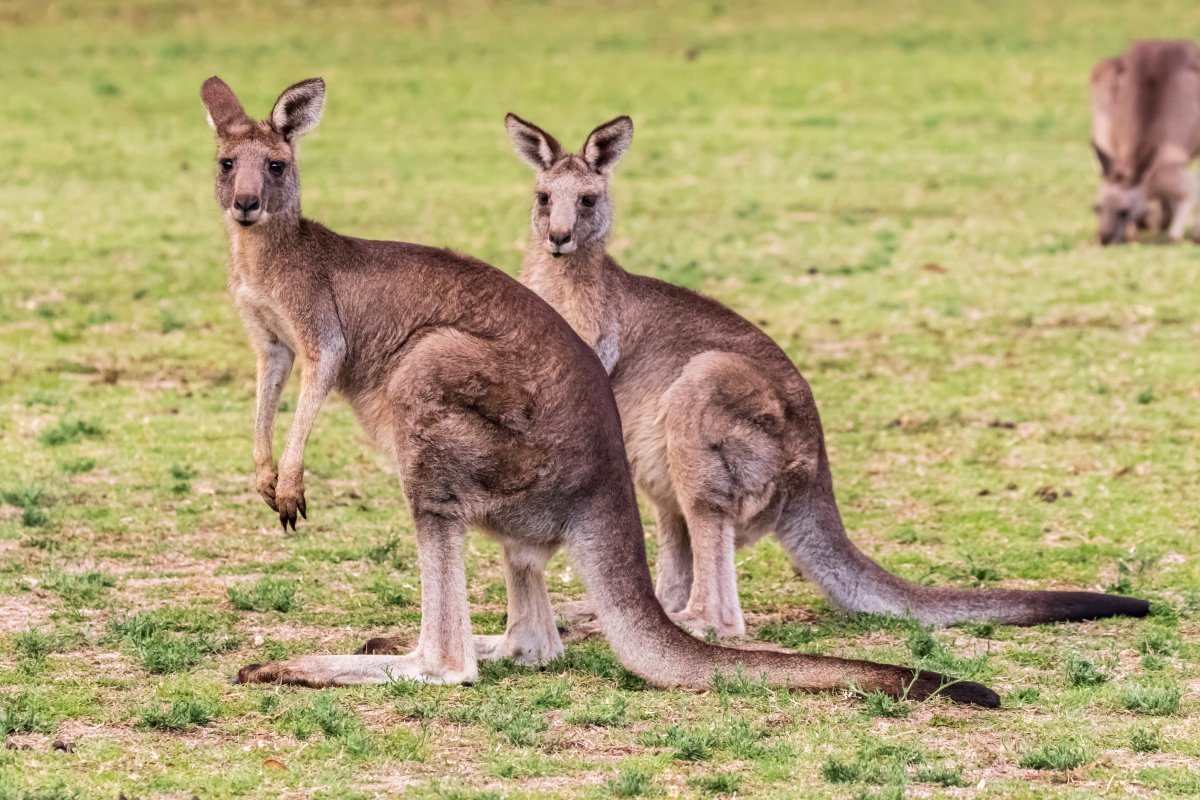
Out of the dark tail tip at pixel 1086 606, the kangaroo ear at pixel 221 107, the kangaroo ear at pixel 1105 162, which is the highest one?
the kangaroo ear at pixel 1105 162

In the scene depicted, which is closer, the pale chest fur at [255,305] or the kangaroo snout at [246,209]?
the kangaroo snout at [246,209]

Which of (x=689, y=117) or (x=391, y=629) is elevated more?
(x=689, y=117)

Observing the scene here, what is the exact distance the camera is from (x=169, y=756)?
495 centimetres

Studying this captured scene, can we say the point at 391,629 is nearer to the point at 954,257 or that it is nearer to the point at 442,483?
the point at 442,483

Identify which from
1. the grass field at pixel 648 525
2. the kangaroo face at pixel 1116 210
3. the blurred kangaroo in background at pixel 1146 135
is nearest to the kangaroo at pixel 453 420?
the grass field at pixel 648 525

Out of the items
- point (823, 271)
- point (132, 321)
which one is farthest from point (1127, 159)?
point (132, 321)

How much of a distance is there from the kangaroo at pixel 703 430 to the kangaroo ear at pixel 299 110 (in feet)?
3.75

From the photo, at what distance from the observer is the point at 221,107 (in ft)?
20.2

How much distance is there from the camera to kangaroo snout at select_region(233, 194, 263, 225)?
5.84 meters

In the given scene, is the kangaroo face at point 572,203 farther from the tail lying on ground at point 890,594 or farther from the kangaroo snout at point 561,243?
the tail lying on ground at point 890,594

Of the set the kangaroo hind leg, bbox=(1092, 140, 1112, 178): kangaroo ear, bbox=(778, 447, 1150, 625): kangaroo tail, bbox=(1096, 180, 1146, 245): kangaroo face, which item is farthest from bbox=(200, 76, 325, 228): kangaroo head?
bbox=(1092, 140, 1112, 178): kangaroo ear

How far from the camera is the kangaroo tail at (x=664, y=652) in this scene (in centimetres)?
528

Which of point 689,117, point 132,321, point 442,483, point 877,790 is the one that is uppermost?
point 689,117

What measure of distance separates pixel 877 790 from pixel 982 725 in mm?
768
